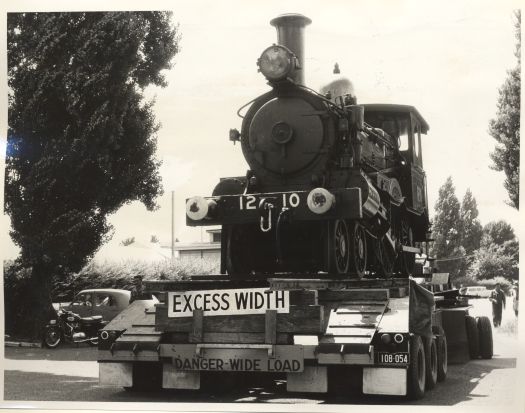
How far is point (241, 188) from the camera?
26.0 feet

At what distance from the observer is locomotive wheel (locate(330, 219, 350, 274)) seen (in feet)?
24.3

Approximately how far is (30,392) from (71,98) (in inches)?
152

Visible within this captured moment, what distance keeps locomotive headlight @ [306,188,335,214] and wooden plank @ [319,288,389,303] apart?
74 cm

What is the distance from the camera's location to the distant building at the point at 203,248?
339 inches

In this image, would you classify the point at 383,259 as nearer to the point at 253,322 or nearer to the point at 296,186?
the point at 296,186

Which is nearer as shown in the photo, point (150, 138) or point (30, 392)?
point (30, 392)

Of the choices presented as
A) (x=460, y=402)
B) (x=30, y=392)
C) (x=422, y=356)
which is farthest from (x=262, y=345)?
(x=30, y=392)

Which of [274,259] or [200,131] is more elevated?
[200,131]

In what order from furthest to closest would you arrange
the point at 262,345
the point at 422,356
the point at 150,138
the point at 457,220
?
the point at 150,138 < the point at 457,220 < the point at 422,356 < the point at 262,345

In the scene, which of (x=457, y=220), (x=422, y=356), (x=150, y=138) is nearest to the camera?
(x=422, y=356)

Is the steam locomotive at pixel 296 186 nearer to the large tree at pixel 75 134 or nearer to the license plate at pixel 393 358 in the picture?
the license plate at pixel 393 358

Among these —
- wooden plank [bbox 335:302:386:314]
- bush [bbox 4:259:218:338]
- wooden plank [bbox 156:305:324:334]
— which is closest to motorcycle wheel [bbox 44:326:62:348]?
bush [bbox 4:259:218:338]

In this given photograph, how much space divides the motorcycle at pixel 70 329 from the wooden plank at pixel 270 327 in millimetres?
5294

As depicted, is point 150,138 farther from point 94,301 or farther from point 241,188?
point 94,301
